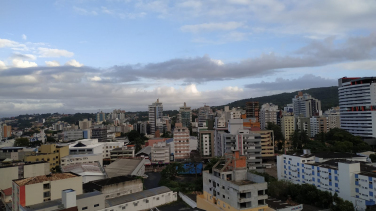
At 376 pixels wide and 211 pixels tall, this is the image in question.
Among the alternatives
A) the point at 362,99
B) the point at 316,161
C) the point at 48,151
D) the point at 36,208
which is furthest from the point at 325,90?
the point at 36,208

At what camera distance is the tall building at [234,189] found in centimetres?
1553

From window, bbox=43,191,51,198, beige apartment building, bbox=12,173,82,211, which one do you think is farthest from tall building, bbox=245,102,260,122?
window, bbox=43,191,51,198

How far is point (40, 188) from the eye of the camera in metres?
17.5

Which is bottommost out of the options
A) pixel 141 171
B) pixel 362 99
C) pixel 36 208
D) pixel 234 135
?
pixel 141 171

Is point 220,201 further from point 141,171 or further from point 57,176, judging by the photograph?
point 141,171

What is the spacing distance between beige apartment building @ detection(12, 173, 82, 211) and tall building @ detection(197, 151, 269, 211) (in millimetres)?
9439

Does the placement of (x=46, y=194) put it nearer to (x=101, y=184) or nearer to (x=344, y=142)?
(x=101, y=184)

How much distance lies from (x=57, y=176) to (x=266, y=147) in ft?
95.5

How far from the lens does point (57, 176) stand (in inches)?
741

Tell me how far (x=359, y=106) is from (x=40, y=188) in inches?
2055

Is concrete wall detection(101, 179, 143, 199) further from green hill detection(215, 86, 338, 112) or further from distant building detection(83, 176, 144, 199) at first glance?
green hill detection(215, 86, 338, 112)

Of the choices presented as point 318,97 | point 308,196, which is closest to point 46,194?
point 308,196

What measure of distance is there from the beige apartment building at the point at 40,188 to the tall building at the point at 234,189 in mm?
9439

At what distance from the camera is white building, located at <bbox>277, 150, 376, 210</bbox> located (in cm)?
1892
